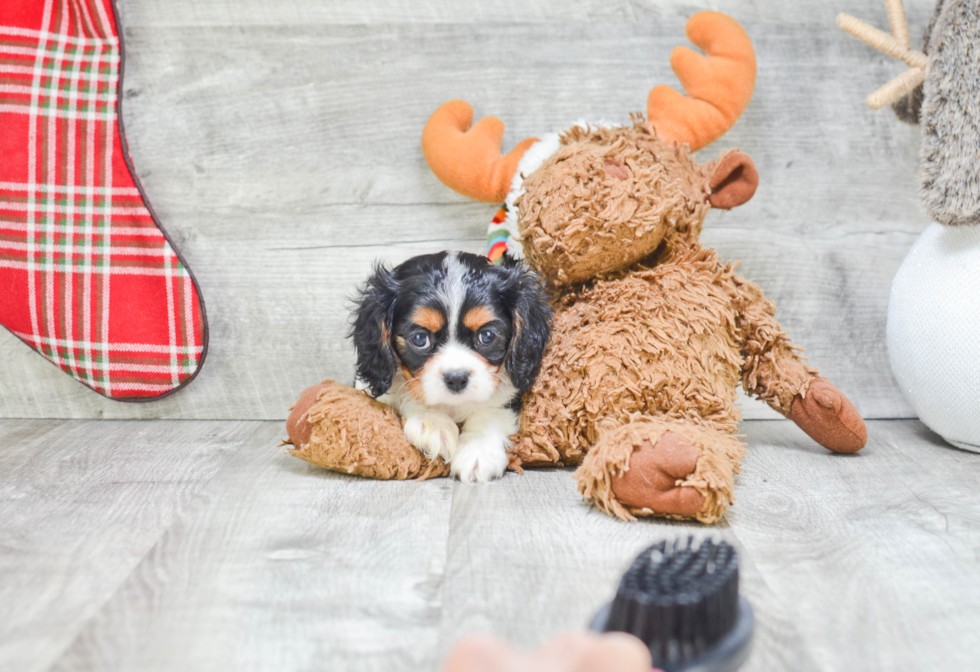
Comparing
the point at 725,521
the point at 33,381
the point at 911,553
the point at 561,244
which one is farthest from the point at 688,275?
the point at 33,381

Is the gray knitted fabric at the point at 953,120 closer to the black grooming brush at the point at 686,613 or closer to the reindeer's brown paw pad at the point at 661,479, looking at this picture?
the reindeer's brown paw pad at the point at 661,479

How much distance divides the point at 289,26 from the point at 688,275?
1145mm

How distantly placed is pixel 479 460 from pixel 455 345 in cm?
23

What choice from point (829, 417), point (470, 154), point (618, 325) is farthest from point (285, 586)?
point (829, 417)

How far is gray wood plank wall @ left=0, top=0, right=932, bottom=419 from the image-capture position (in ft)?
6.42

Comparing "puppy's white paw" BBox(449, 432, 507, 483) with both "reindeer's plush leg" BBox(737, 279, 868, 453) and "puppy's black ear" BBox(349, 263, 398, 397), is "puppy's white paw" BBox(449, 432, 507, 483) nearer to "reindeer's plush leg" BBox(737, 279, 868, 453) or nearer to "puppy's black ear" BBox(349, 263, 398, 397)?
"puppy's black ear" BBox(349, 263, 398, 397)

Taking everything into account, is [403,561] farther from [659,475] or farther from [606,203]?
[606,203]

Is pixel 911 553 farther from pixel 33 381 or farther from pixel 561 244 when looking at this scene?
pixel 33 381

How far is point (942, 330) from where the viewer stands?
1602 millimetres

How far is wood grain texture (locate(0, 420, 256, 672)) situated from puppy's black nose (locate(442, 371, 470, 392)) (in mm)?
496

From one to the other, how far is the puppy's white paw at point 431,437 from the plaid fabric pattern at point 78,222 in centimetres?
72

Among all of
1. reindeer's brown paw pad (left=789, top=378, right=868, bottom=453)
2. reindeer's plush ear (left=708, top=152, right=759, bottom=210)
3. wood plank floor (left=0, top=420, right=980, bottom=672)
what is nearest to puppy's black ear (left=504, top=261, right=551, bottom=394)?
wood plank floor (left=0, top=420, right=980, bottom=672)

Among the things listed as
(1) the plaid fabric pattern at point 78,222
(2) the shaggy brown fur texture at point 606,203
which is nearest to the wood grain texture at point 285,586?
(2) the shaggy brown fur texture at point 606,203

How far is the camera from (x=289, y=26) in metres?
1.95
